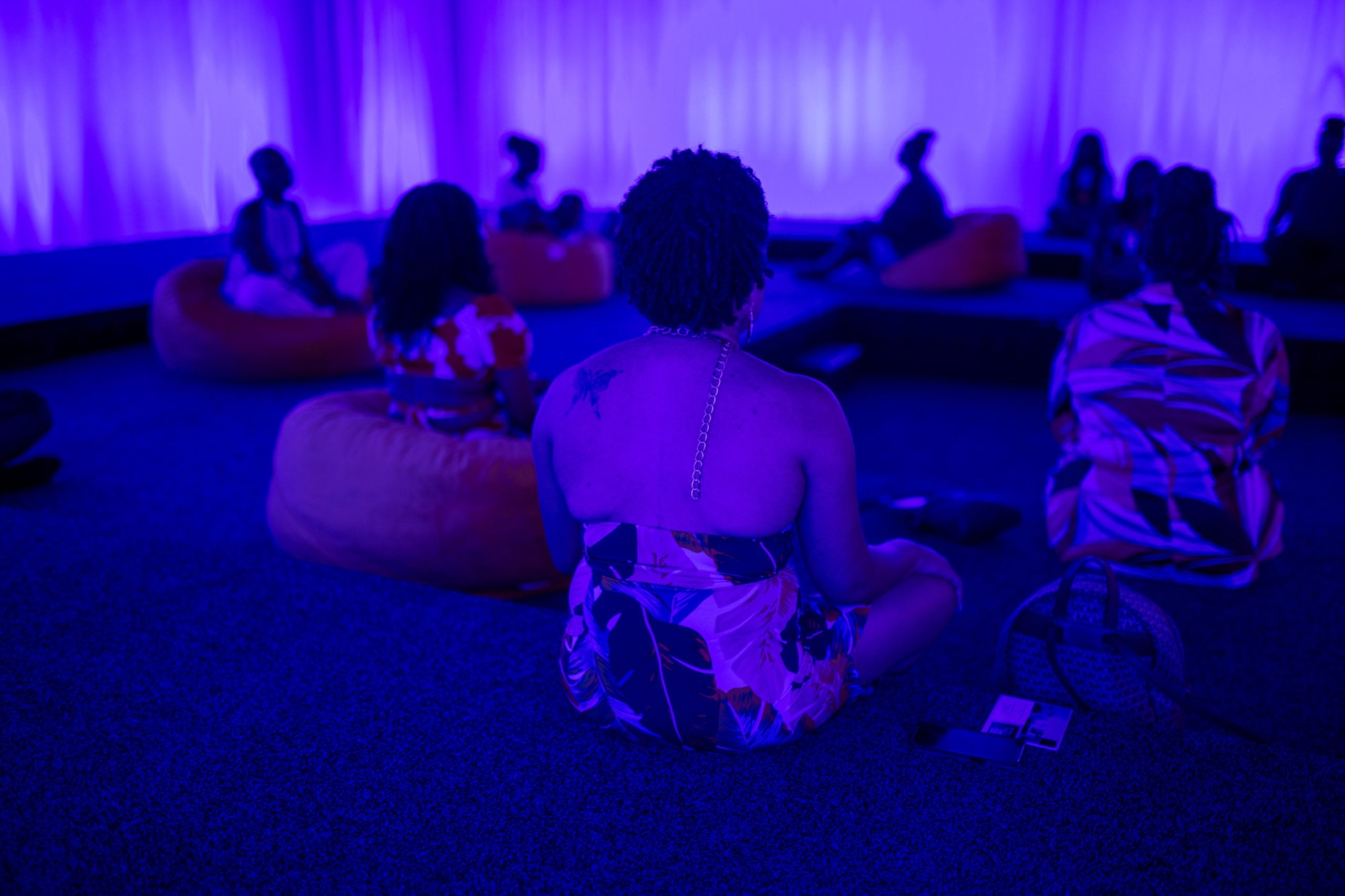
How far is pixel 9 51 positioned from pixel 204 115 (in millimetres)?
1438

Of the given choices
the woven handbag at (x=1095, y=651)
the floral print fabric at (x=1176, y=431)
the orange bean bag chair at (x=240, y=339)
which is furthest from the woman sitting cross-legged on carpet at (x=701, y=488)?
the orange bean bag chair at (x=240, y=339)

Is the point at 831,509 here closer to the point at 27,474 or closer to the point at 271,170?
the point at 27,474

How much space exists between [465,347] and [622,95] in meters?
7.89

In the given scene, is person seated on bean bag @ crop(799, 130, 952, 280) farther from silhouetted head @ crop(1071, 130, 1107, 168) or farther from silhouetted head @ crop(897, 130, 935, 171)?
silhouetted head @ crop(1071, 130, 1107, 168)

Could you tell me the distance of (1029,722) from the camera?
166 centimetres

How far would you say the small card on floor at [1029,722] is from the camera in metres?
1.61

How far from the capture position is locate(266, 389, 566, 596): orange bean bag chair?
246 cm

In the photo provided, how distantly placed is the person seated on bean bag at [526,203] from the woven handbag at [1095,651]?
500cm

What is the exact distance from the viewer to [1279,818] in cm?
141

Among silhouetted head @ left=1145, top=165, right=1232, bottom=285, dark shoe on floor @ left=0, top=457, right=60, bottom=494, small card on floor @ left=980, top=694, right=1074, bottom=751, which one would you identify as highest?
silhouetted head @ left=1145, top=165, right=1232, bottom=285

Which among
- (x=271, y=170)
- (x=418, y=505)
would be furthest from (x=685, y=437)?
(x=271, y=170)

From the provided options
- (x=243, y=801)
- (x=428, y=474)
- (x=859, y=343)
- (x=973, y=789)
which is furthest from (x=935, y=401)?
(x=243, y=801)

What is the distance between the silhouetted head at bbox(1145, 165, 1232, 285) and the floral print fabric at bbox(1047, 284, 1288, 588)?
0.20 feet

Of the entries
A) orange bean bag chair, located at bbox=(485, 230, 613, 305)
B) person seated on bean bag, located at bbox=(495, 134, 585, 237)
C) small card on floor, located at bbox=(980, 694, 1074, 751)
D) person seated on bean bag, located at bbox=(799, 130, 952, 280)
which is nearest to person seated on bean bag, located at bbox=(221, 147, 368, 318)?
orange bean bag chair, located at bbox=(485, 230, 613, 305)
